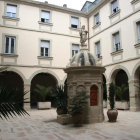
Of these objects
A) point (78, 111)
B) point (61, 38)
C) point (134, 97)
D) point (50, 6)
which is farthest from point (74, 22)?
point (78, 111)

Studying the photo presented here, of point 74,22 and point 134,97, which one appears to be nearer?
point 134,97

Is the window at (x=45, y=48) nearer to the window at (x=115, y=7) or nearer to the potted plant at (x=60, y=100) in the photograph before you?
the window at (x=115, y=7)

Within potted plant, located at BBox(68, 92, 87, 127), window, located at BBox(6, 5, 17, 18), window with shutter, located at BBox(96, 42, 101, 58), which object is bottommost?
potted plant, located at BBox(68, 92, 87, 127)

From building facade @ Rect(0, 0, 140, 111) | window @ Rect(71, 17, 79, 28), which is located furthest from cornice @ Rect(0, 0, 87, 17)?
window @ Rect(71, 17, 79, 28)

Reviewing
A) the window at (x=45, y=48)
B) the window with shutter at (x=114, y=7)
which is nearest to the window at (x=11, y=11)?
the window at (x=45, y=48)

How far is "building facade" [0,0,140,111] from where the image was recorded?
448 inches

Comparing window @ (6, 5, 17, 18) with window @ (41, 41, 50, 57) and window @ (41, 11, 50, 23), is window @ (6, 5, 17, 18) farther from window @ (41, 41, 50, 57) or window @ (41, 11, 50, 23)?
window @ (41, 41, 50, 57)

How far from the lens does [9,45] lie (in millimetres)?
13141

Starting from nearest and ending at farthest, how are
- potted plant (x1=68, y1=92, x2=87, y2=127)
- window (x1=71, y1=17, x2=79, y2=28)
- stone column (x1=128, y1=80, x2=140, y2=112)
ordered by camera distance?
potted plant (x1=68, y1=92, x2=87, y2=127)
stone column (x1=128, y1=80, x2=140, y2=112)
window (x1=71, y1=17, x2=79, y2=28)

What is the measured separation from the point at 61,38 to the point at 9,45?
4719mm

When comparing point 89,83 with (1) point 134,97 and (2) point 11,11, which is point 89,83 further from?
(2) point 11,11

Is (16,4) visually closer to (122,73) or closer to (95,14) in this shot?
(95,14)

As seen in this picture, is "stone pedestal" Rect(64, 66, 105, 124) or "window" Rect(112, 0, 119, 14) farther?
"window" Rect(112, 0, 119, 14)

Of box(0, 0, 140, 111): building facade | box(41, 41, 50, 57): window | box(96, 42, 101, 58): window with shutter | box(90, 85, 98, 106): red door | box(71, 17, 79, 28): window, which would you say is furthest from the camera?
box(71, 17, 79, 28): window
